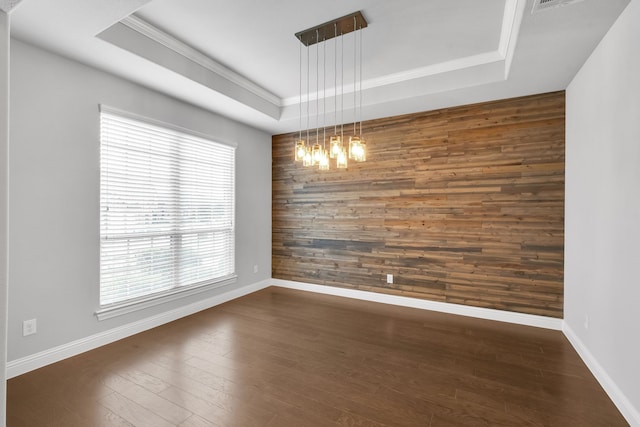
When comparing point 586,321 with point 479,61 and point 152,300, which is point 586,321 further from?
point 152,300

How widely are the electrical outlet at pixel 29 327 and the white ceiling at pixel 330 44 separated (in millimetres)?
2332

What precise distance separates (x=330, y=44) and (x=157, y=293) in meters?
3.37

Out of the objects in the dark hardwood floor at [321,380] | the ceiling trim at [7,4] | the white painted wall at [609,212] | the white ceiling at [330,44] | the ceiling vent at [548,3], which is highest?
the white ceiling at [330,44]

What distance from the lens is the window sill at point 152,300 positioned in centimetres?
302

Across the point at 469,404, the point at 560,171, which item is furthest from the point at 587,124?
the point at 469,404

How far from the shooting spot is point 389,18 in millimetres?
2590

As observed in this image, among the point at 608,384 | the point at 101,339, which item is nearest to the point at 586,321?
the point at 608,384

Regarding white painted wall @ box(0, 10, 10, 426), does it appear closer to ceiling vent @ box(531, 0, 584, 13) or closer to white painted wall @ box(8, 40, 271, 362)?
white painted wall @ box(8, 40, 271, 362)

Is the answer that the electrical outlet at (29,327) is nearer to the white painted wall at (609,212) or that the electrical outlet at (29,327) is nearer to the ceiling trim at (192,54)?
the ceiling trim at (192,54)

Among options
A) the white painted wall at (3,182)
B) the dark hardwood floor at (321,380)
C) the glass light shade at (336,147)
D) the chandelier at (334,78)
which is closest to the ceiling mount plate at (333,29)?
the chandelier at (334,78)

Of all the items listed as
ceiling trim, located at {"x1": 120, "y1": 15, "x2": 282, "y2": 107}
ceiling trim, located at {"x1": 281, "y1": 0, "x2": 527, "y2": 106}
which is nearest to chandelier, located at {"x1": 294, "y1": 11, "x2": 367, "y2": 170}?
ceiling trim, located at {"x1": 281, "y1": 0, "x2": 527, "y2": 106}

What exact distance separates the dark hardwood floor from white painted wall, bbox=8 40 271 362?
41cm

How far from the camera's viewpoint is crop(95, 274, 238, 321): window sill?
3.02 metres

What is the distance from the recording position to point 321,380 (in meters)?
2.41
